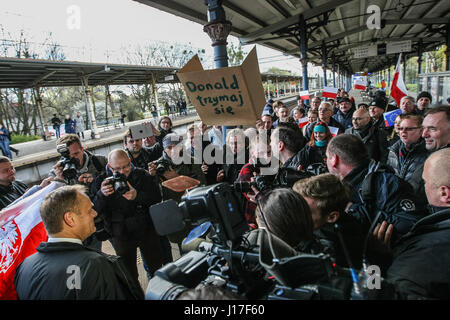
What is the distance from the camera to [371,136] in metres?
3.58

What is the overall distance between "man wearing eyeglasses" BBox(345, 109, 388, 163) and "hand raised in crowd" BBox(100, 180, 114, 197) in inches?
123

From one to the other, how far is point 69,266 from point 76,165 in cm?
172

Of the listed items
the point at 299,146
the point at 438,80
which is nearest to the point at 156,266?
the point at 299,146

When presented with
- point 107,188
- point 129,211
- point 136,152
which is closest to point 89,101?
point 136,152

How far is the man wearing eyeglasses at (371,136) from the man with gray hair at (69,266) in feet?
11.0

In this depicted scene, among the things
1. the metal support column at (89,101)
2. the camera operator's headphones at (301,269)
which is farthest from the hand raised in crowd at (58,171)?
the metal support column at (89,101)

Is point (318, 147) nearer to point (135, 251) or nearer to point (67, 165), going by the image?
point (135, 251)

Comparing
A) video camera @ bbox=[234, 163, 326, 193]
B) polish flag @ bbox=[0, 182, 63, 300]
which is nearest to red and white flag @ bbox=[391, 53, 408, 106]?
video camera @ bbox=[234, 163, 326, 193]

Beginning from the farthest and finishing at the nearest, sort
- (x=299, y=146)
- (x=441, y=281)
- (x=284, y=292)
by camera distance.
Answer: (x=299, y=146)
(x=441, y=281)
(x=284, y=292)

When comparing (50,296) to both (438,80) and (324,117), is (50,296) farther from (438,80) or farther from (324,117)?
(438,80)

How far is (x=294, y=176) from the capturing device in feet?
6.46

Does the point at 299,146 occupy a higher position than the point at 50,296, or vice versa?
the point at 299,146

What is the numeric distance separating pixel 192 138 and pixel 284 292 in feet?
9.03

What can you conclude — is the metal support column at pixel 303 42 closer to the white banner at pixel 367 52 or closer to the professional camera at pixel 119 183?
the white banner at pixel 367 52
